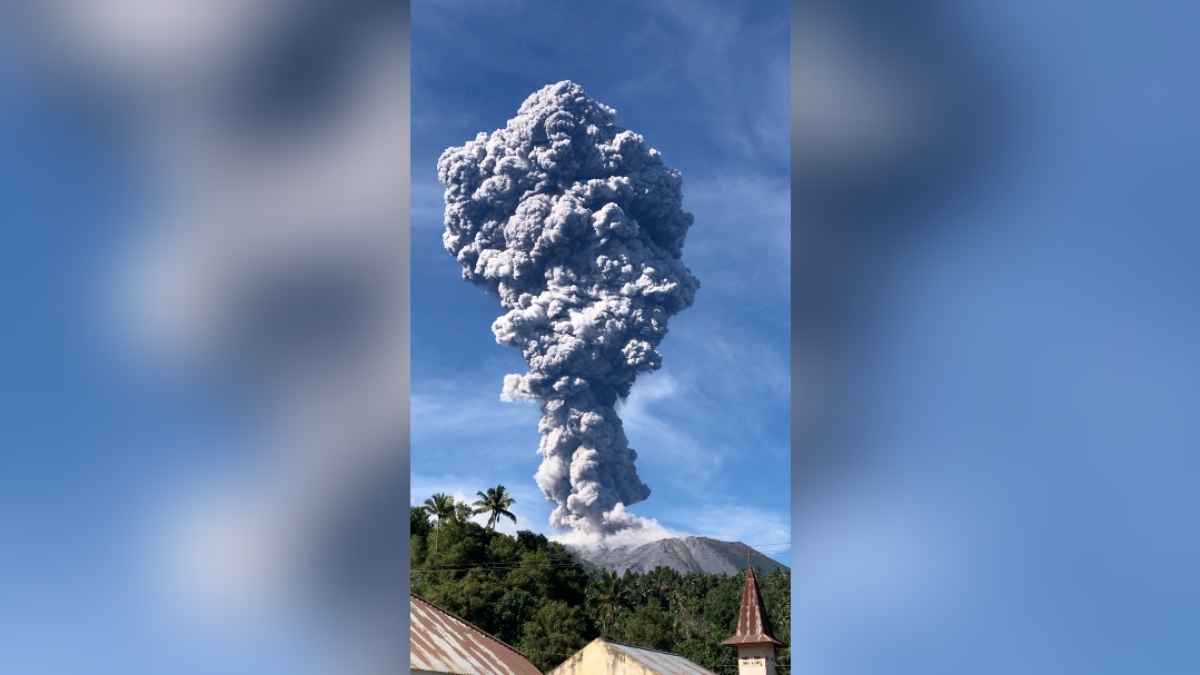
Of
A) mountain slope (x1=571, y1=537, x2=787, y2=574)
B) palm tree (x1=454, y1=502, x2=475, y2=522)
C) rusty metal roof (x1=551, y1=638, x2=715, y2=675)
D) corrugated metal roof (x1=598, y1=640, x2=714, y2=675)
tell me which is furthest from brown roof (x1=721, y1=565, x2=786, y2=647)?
mountain slope (x1=571, y1=537, x2=787, y2=574)

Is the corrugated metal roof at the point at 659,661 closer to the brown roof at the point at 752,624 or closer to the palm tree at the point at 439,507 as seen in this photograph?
the brown roof at the point at 752,624

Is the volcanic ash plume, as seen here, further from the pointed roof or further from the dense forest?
the pointed roof
